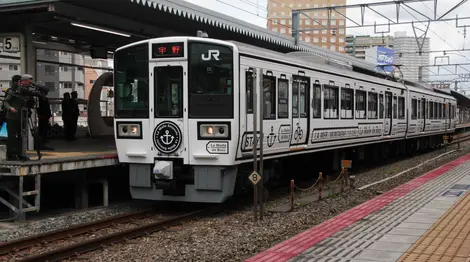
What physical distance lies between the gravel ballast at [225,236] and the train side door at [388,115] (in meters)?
7.90

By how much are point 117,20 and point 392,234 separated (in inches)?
326

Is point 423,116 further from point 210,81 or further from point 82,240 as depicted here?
point 82,240

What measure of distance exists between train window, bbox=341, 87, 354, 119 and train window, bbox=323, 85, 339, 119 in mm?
470

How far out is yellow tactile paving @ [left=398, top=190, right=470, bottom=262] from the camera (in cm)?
621

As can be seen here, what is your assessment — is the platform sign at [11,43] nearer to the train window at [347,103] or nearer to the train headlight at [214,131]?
the train headlight at [214,131]

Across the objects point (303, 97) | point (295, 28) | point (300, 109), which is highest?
point (295, 28)

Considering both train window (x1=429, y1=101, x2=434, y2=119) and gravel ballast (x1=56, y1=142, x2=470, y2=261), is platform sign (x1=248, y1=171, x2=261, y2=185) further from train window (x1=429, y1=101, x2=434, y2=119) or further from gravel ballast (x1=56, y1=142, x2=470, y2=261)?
train window (x1=429, y1=101, x2=434, y2=119)

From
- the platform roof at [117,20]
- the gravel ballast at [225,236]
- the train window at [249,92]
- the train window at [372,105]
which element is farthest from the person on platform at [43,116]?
the train window at [372,105]

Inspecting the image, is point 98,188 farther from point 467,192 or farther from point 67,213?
point 467,192

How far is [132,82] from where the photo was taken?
992 cm

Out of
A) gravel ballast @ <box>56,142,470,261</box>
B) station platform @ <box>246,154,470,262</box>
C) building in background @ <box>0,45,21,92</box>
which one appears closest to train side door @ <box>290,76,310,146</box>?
gravel ballast @ <box>56,142,470,261</box>

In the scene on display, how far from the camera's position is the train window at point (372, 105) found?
54.2 ft

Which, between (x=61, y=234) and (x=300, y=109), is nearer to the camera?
(x=61, y=234)

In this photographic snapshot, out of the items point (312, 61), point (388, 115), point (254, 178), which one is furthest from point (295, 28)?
point (254, 178)
